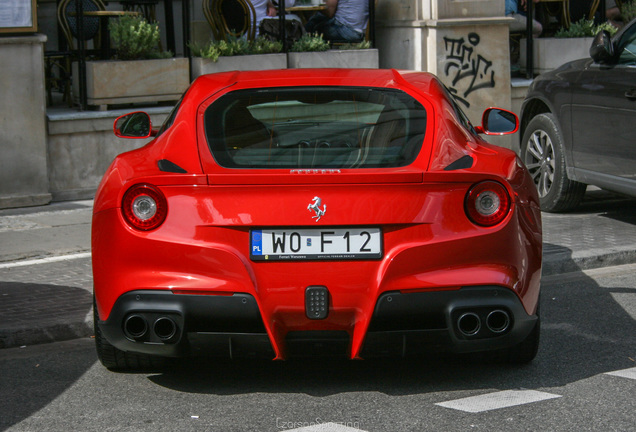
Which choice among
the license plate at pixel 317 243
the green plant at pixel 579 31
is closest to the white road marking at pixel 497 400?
the license plate at pixel 317 243

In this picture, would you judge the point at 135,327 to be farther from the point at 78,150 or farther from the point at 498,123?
the point at 78,150

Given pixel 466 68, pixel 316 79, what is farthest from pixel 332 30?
pixel 316 79

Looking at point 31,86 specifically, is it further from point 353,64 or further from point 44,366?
point 44,366

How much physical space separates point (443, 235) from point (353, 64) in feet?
26.8

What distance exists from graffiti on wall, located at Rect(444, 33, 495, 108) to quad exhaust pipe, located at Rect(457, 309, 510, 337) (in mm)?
8070

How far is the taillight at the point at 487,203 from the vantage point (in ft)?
15.2

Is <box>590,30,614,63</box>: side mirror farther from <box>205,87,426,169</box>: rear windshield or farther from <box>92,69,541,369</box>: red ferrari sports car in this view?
<box>92,69,541,369</box>: red ferrari sports car

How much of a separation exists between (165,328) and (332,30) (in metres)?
8.71

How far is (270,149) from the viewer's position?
481 centimetres

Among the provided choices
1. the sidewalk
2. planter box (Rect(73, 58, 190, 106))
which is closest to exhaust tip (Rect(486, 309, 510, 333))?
the sidewalk

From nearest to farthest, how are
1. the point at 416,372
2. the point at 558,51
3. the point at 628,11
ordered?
the point at 416,372 < the point at 558,51 < the point at 628,11

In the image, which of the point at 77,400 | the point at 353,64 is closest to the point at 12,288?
the point at 77,400

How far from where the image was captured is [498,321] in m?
4.64

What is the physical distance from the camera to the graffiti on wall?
12445 millimetres
